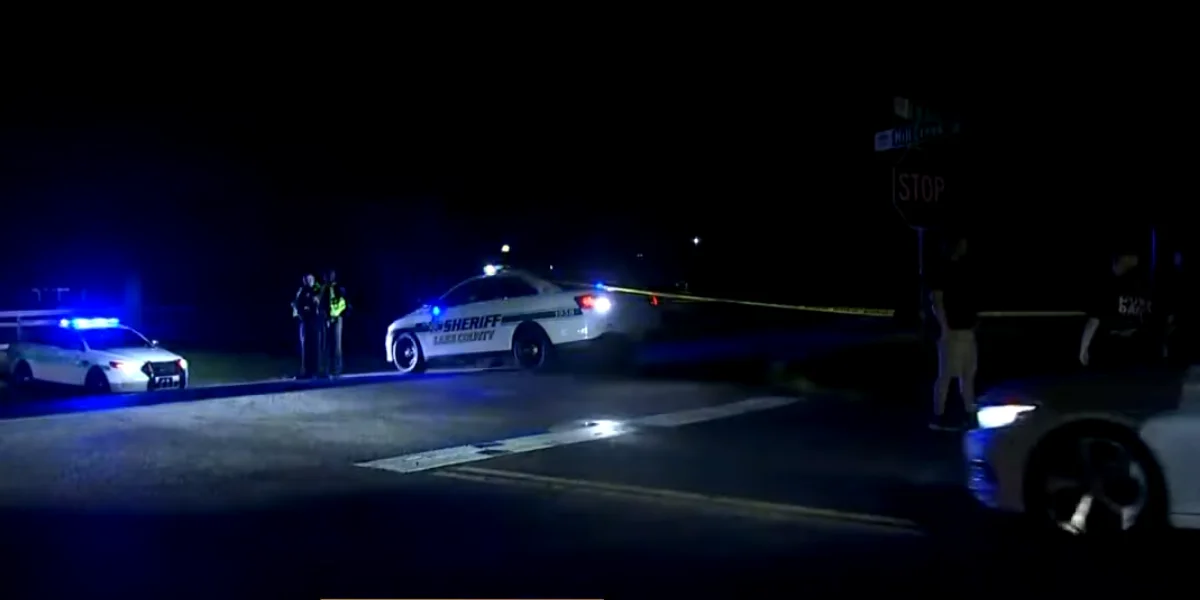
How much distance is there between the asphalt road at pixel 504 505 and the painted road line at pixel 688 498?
0.03 meters

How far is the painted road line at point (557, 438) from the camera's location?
10.4m

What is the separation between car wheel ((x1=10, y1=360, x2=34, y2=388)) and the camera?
23734mm

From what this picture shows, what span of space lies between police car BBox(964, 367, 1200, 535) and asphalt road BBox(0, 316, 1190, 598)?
0.76 feet

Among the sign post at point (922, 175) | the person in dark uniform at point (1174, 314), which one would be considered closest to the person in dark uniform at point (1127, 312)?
the person in dark uniform at point (1174, 314)

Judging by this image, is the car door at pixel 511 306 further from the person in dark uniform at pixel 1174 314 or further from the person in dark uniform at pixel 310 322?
the person in dark uniform at pixel 1174 314

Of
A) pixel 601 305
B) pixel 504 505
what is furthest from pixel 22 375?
pixel 504 505

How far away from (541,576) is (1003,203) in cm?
9265

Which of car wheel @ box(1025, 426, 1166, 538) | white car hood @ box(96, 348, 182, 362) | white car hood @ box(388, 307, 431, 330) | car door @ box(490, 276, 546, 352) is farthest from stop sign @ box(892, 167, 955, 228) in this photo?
white car hood @ box(96, 348, 182, 362)

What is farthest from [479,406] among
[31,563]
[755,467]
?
[31,563]

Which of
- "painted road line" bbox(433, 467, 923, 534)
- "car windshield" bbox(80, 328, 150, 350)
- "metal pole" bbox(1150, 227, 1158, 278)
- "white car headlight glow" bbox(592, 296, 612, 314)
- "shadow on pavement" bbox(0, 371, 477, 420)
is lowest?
"painted road line" bbox(433, 467, 923, 534)

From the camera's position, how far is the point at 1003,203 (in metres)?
94.4

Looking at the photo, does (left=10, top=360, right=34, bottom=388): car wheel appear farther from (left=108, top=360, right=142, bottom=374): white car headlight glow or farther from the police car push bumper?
the police car push bumper

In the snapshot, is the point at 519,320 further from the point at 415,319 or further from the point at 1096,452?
the point at 1096,452

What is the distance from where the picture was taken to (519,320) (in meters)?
19.4
